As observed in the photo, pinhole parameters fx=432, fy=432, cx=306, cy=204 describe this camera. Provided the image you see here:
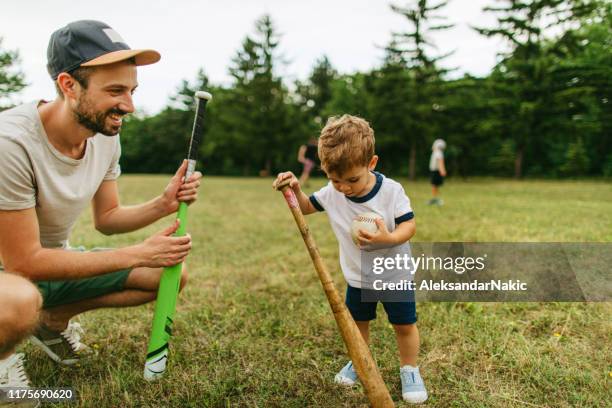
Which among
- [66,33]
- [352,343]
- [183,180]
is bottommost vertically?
[352,343]

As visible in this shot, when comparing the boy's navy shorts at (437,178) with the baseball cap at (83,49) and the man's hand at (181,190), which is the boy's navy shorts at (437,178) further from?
the baseball cap at (83,49)

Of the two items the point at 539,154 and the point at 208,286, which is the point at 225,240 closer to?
the point at 208,286

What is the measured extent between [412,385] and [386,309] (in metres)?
0.41

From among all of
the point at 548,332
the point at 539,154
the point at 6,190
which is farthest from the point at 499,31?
the point at 6,190

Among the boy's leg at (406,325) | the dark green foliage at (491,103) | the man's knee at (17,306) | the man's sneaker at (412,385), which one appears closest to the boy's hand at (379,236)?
the boy's leg at (406,325)

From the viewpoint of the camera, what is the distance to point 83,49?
211 cm

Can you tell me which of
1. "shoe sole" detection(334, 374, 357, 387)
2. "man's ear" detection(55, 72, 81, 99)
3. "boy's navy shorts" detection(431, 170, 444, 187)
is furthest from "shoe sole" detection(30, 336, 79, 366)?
"boy's navy shorts" detection(431, 170, 444, 187)

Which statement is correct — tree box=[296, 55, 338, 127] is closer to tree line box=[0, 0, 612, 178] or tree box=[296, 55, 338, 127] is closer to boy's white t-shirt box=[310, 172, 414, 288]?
tree line box=[0, 0, 612, 178]

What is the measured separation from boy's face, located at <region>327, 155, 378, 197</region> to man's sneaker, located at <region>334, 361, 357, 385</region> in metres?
1.00

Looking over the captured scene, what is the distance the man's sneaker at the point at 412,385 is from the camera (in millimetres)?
2234

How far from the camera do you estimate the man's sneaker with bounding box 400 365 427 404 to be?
223 centimetres

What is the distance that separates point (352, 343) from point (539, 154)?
34144mm

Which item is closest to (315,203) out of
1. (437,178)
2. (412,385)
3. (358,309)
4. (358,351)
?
(358,309)

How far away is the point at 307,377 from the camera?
2.49 m
